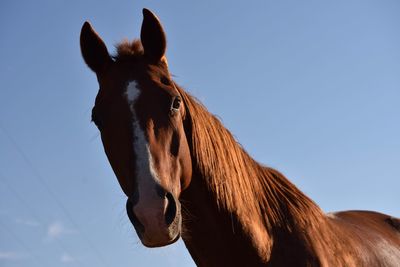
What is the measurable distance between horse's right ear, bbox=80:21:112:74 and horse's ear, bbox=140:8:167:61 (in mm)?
351

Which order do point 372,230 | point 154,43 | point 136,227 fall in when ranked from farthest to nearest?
point 372,230
point 154,43
point 136,227

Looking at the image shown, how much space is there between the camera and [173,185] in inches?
139

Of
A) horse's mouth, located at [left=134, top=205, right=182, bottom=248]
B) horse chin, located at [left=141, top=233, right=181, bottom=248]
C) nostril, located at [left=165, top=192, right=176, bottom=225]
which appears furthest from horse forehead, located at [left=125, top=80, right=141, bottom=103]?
horse chin, located at [left=141, top=233, right=181, bottom=248]

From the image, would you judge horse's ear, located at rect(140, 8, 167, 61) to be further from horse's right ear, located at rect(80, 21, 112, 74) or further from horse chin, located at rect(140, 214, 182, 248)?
horse chin, located at rect(140, 214, 182, 248)

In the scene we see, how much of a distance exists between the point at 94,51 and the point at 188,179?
56.1 inches

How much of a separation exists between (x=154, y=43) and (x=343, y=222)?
2.50 metres

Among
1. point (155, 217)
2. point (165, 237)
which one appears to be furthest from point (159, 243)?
point (155, 217)

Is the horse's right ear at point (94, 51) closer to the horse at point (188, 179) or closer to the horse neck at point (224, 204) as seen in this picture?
the horse at point (188, 179)

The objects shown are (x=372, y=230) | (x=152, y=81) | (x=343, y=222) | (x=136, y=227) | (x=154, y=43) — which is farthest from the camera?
(x=372, y=230)

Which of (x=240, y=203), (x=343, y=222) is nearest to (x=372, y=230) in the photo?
(x=343, y=222)

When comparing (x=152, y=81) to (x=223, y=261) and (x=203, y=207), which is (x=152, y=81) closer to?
(x=203, y=207)

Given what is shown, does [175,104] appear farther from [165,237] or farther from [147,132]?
[165,237]

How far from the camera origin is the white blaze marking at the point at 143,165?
326cm

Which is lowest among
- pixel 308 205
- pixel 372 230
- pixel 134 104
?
pixel 372 230
